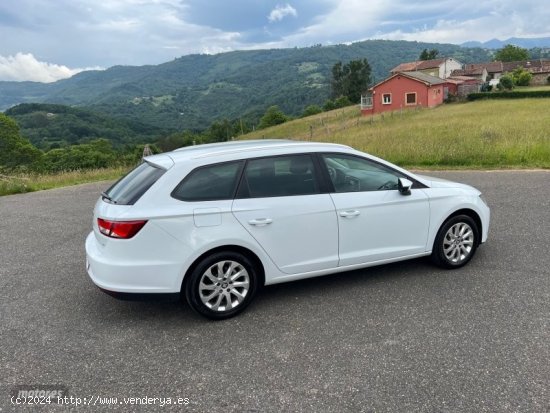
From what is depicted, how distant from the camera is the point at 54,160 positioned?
2245 inches

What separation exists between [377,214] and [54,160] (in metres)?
61.7

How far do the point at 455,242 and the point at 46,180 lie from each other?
14.0 m

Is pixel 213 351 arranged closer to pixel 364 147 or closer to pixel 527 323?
pixel 527 323

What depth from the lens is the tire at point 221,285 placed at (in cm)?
366

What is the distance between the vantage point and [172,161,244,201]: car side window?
145 inches

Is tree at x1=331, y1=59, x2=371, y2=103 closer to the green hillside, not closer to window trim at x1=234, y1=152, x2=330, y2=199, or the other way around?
the green hillside

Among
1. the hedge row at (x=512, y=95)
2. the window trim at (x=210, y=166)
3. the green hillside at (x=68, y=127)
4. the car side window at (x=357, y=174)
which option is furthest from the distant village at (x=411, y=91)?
the green hillside at (x=68, y=127)

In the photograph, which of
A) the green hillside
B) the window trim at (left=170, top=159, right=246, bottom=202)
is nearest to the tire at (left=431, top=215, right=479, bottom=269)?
the window trim at (left=170, top=159, right=246, bottom=202)

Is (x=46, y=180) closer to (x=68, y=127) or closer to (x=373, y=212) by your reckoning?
(x=373, y=212)

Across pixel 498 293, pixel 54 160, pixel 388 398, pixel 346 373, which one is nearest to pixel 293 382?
pixel 346 373

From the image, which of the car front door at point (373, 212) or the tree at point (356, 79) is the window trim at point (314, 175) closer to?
the car front door at point (373, 212)

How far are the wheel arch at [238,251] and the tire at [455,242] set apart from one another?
2019mm

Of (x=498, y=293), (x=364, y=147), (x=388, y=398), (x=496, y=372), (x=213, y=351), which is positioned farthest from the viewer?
Result: (x=364, y=147)

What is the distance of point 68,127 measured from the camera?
98.9 m
